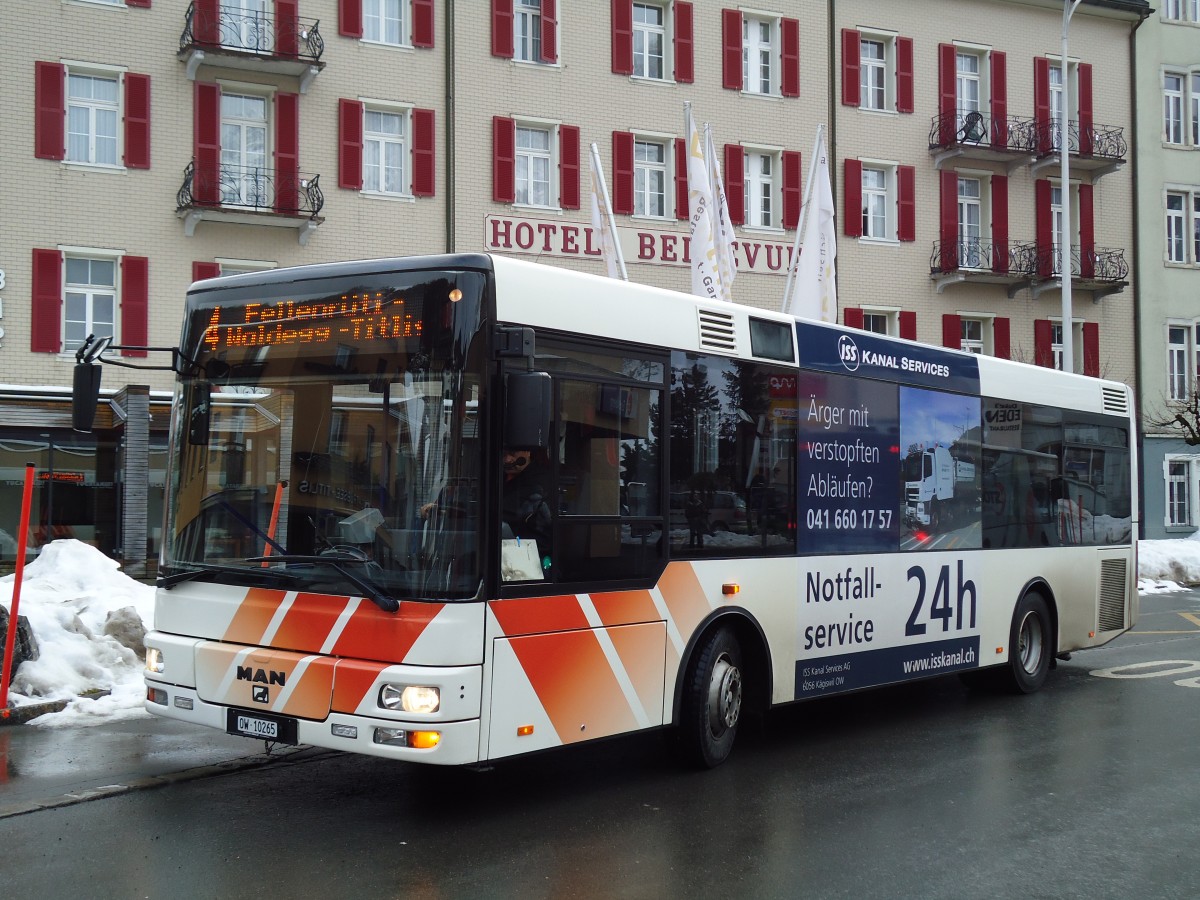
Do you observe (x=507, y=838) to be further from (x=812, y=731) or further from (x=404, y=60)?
(x=404, y=60)

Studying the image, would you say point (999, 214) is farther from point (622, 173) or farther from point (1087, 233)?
point (622, 173)

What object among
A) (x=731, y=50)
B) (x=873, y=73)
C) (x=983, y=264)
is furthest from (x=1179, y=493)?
(x=731, y=50)

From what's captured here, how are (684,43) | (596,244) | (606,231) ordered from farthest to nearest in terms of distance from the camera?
(684,43)
(596,244)
(606,231)

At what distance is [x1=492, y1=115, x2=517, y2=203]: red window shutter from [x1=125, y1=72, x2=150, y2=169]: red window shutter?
274 inches

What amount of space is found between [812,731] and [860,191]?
24.6 meters

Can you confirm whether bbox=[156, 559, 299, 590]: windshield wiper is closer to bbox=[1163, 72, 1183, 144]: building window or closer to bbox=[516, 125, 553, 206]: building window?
bbox=[516, 125, 553, 206]: building window

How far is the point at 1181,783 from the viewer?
26.2 ft

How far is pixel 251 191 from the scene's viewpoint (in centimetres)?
2566

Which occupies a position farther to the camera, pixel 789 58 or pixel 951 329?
pixel 951 329

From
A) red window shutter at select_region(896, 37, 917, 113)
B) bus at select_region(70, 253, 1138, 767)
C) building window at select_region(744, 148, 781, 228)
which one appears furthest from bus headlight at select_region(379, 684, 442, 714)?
red window shutter at select_region(896, 37, 917, 113)

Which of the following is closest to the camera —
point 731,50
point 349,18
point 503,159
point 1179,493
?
point 349,18

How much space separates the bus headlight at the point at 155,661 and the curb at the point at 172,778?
73 centimetres

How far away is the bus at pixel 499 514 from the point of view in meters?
6.38

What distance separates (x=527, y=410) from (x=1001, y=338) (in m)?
30.3
